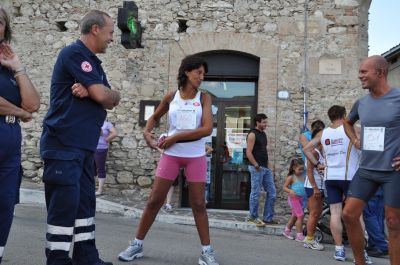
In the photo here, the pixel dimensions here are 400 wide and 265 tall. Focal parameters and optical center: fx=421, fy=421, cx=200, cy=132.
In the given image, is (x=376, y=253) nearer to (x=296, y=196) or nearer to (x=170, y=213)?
(x=296, y=196)

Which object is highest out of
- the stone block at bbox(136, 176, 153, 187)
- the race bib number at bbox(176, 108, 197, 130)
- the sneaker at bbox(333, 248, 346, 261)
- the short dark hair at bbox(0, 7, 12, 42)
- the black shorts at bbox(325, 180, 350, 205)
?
the short dark hair at bbox(0, 7, 12, 42)

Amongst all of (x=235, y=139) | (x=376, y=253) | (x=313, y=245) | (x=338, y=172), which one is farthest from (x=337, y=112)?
(x=235, y=139)

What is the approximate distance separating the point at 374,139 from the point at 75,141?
246 cm

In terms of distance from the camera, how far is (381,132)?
357cm

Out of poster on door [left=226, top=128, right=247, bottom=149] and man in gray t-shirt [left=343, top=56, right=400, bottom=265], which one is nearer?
man in gray t-shirt [left=343, top=56, right=400, bottom=265]

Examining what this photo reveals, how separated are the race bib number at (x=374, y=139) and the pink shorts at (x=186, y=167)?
57.7 inches

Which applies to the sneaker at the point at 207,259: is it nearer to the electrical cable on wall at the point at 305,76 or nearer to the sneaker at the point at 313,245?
the sneaker at the point at 313,245

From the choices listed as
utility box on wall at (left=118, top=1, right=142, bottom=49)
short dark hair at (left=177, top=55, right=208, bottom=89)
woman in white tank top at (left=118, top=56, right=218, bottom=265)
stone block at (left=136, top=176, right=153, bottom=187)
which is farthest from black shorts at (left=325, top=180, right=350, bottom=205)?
utility box on wall at (left=118, top=1, right=142, bottom=49)

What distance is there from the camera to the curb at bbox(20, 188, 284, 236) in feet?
22.2

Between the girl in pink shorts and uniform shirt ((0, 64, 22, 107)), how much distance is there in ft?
15.1

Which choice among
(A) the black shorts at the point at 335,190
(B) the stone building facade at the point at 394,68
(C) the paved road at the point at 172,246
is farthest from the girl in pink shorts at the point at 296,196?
(B) the stone building facade at the point at 394,68

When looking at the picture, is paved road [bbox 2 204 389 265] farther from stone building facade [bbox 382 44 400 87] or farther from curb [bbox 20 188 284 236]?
stone building facade [bbox 382 44 400 87]

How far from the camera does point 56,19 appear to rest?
948cm

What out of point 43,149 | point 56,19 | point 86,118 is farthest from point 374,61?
point 56,19
